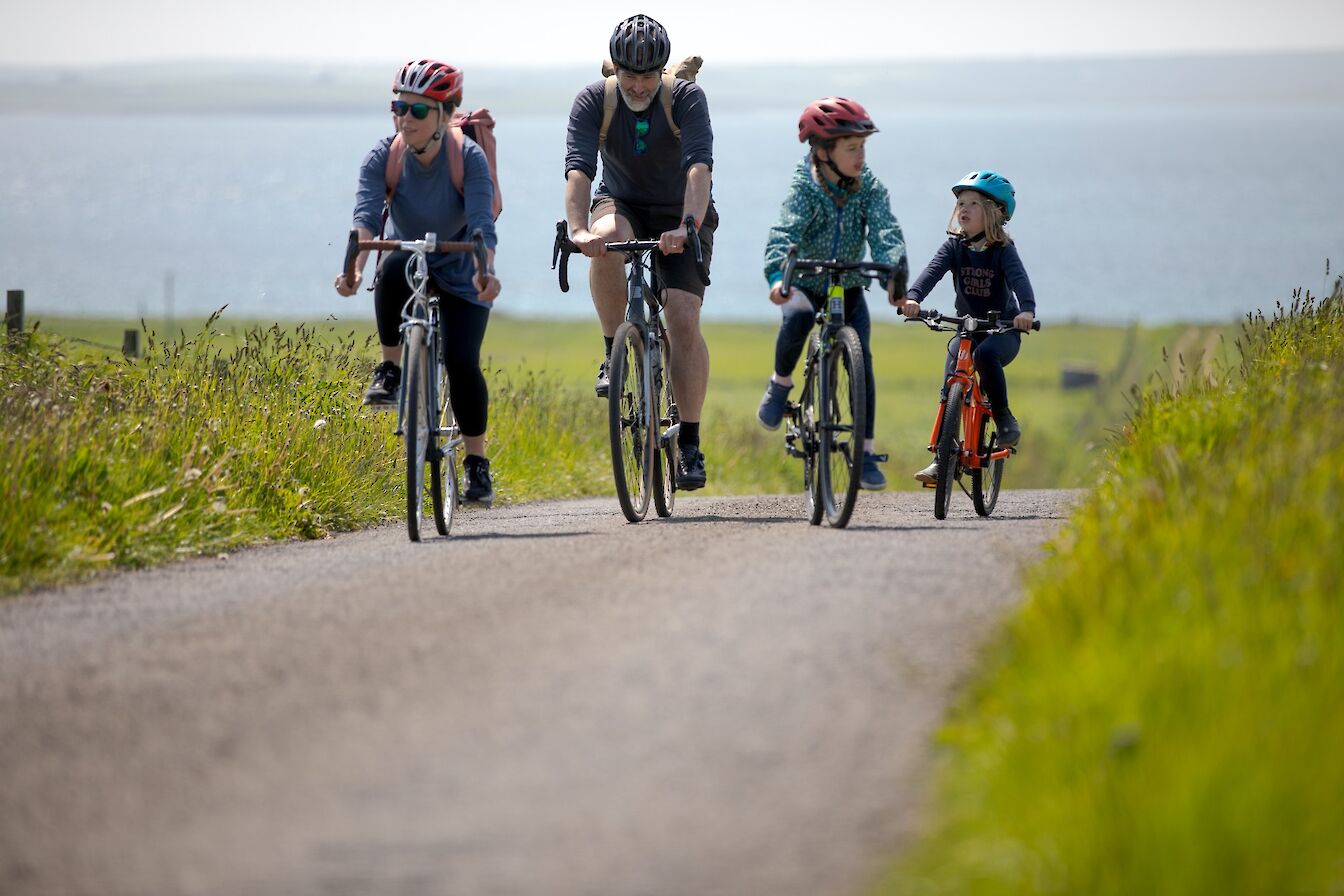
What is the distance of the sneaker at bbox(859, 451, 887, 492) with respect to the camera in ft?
26.9

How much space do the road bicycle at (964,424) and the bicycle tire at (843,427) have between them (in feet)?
2.24

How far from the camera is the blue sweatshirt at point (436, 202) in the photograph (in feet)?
25.5

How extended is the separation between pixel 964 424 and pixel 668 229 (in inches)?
71.1

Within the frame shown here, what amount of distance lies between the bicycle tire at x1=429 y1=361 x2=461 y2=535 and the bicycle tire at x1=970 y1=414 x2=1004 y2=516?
8.71ft

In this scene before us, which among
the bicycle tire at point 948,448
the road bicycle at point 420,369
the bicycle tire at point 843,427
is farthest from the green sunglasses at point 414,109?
the bicycle tire at point 948,448

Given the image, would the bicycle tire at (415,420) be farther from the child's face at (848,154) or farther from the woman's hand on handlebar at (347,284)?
the child's face at (848,154)

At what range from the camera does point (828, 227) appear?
28.3 feet

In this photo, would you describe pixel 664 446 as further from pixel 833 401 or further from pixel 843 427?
pixel 843 427

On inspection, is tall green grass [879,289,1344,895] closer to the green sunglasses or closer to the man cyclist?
the man cyclist

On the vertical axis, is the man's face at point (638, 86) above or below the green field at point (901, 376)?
above

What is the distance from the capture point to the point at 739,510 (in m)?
9.70

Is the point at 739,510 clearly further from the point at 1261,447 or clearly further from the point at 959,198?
the point at 1261,447

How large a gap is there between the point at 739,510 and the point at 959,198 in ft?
7.11

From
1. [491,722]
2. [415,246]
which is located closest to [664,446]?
[415,246]
